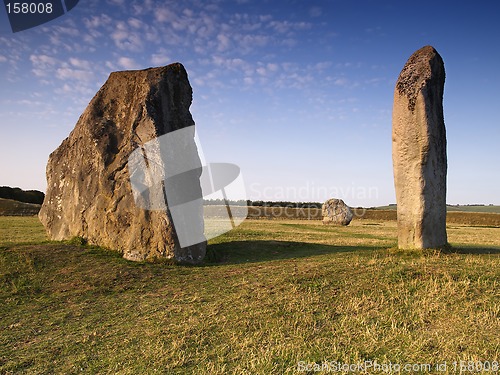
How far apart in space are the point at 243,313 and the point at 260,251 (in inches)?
369

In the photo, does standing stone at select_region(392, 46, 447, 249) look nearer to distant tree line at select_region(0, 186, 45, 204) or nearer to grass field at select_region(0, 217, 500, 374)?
grass field at select_region(0, 217, 500, 374)

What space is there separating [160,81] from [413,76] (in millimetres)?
9485

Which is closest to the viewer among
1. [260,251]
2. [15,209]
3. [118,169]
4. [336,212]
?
[118,169]

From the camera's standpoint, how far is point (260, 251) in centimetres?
1730

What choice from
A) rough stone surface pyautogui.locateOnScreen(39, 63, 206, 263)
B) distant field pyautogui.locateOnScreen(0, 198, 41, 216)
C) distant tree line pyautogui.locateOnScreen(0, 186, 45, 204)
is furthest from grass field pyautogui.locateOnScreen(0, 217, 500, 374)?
distant tree line pyautogui.locateOnScreen(0, 186, 45, 204)

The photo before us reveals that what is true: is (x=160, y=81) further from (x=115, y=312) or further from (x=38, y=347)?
(x=38, y=347)

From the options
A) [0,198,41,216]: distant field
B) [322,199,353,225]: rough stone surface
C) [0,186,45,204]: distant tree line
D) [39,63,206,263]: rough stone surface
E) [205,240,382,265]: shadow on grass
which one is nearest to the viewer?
[39,63,206,263]: rough stone surface

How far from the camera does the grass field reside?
5961 millimetres

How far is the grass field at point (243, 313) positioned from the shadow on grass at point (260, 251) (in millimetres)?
2284

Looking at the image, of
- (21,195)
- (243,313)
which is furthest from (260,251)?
(21,195)

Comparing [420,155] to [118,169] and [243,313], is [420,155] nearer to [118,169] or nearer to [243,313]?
[243,313]

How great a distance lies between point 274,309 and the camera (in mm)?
8039

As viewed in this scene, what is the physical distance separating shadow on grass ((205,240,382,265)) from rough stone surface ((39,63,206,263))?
1.21 meters

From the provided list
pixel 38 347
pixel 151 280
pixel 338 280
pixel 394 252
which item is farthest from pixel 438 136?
pixel 38 347
